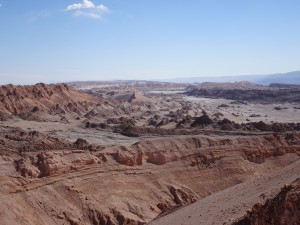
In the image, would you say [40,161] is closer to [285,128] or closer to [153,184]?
[153,184]

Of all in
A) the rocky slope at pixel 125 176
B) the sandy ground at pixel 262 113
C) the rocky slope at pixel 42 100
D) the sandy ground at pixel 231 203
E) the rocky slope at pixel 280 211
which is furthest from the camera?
the sandy ground at pixel 262 113

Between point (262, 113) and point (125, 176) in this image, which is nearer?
point (125, 176)

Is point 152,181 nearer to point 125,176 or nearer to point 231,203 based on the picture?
point 125,176

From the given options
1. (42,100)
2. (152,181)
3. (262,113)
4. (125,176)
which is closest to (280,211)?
(125,176)

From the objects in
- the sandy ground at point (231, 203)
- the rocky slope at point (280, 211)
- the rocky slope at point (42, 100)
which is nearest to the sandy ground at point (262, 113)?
the rocky slope at point (42, 100)

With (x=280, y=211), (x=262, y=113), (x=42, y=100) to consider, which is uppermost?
(x=280, y=211)

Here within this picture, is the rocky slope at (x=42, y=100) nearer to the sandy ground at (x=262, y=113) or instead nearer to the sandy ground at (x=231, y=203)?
the sandy ground at (x=262, y=113)

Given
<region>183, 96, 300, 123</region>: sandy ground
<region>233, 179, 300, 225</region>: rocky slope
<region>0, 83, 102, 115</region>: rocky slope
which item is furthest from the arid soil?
<region>183, 96, 300, 123</region>: sandy ground

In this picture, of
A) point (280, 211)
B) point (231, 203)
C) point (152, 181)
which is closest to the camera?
point (280, 211)

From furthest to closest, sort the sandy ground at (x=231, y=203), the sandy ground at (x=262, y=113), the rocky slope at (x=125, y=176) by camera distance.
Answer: the sandy ground at (x=262, y=113) < the rocky slope at (x=125, y=176) < the sandy ground at (x=231, y=203)

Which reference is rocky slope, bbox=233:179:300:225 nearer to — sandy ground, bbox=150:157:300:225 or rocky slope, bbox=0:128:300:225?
sandy ground, bbox=150:157:300:225

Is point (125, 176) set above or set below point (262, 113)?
above

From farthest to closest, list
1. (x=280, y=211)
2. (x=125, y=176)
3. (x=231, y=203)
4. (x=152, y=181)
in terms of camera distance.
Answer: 1. (x=152, y=181)
2. (x=125, y=176)
3. (x=231, y=203)
4. (x=280, y=211)
